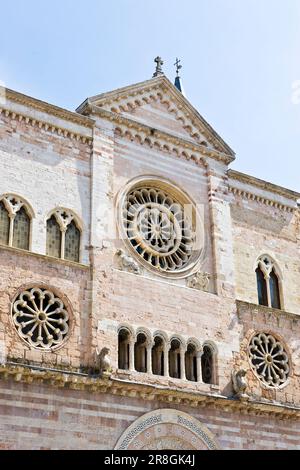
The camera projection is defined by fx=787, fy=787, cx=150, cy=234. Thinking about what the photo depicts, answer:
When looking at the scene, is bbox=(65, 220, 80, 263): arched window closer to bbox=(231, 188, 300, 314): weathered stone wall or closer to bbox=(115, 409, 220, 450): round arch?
bbox=(115, 409, 220, 450): round arch

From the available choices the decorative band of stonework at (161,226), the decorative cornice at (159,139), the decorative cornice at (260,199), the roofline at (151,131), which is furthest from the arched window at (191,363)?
the roofline at (151,131)

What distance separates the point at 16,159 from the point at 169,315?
18.9 ft

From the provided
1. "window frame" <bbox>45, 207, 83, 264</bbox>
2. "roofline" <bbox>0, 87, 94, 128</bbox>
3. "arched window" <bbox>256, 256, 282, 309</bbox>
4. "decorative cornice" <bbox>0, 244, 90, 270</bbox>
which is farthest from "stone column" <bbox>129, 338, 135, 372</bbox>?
"roofline" <bbox>0, 87, 94, 128</bbox>

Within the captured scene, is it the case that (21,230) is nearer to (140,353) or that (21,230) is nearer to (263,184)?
(140,353)

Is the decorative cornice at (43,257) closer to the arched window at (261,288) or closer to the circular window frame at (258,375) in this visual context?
the circular window frame at (258,375)

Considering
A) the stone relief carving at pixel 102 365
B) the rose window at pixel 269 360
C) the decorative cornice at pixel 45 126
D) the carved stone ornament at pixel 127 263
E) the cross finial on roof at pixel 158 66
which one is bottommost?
the stone relief carving at pixel 102 365

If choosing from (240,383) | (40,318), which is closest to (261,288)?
(240,383)

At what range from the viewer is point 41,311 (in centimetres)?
1888

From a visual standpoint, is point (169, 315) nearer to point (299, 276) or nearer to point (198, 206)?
point (198, 206)

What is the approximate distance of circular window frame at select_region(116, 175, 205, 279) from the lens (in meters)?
21.5

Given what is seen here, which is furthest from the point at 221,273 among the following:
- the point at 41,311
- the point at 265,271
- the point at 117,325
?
the point at 41,311

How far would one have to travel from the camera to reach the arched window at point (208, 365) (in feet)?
69.9

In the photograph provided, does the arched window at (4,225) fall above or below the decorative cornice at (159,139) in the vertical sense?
below

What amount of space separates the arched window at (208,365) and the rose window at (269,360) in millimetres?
1520
